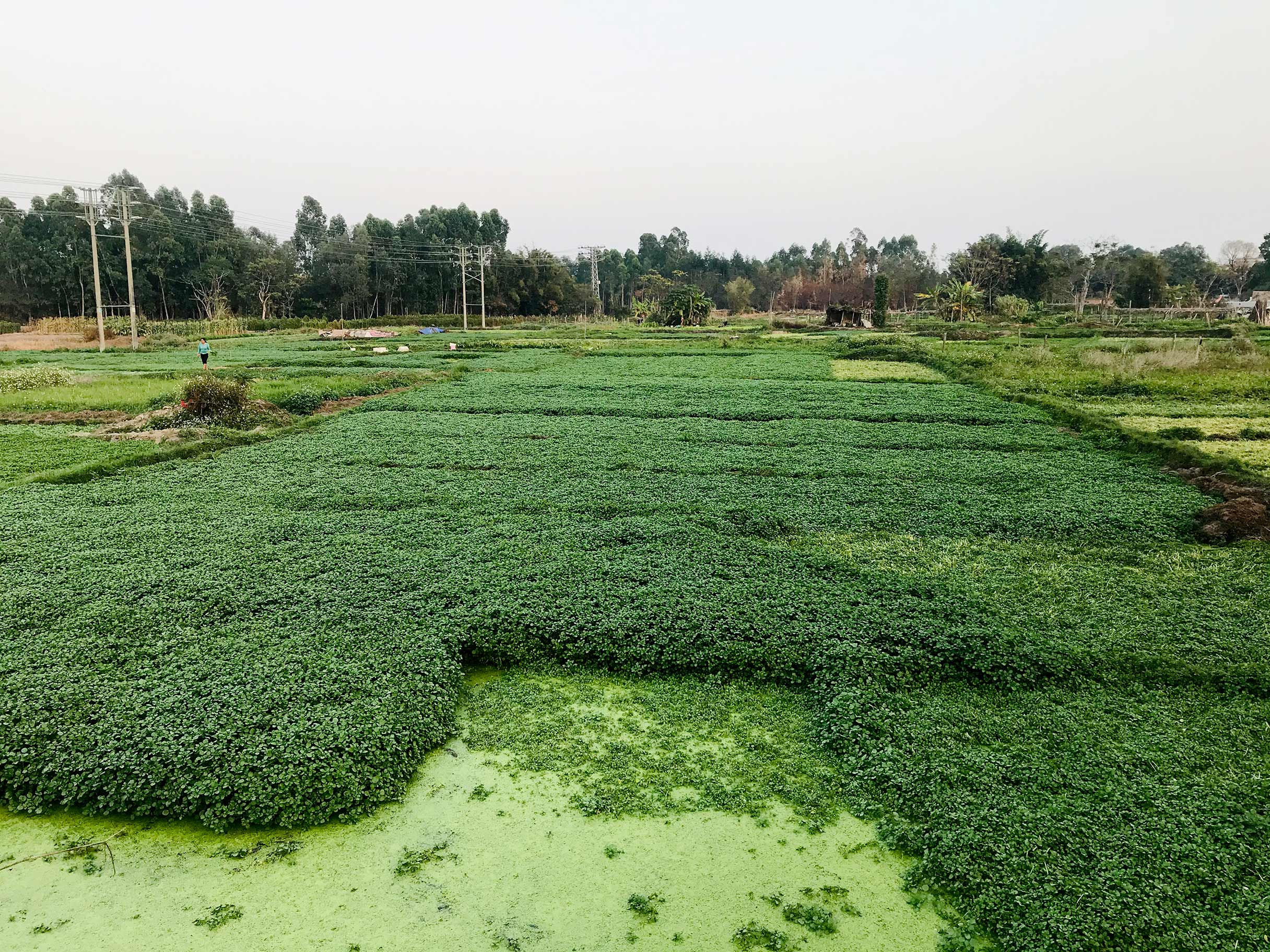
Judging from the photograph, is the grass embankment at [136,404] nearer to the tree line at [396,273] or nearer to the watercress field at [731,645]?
the watercress field at [731,645]

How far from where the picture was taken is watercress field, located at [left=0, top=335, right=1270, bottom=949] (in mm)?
4582

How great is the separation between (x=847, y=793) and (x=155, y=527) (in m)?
8.38

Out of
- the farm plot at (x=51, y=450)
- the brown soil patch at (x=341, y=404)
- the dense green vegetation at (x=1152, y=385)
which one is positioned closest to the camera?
the farm plot at (x=51, y=450)

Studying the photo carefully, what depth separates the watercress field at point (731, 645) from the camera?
4.58m

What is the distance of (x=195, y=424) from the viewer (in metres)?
16.2

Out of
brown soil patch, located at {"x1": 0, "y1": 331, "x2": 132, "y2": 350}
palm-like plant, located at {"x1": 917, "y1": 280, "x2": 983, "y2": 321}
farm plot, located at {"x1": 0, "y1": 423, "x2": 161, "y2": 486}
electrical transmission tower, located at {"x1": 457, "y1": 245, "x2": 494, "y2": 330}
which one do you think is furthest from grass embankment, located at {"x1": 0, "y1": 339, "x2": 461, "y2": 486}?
palm-like plant, located at {"x1": 917, "y1": 280, "x2": 983, "y2": 321}

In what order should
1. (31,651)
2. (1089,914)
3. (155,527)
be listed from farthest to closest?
(155,527), (31,651), (1089,914)

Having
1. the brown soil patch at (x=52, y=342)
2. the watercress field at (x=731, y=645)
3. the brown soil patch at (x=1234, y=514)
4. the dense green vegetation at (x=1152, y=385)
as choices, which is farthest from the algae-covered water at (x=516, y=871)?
the brown soil patch at (x=52, y=342)

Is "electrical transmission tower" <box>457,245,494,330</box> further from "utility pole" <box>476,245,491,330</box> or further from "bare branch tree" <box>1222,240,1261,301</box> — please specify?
"bare branch tree" <box>1222,240,1261,301</box>

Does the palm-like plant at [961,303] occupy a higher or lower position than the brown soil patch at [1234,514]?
higher

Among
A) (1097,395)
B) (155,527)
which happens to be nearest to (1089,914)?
(155,527)

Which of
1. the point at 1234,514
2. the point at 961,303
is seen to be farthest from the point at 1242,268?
the point at 1234,514

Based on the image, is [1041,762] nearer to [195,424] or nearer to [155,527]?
[155,527]

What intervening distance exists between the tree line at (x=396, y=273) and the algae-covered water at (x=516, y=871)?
44.4m
